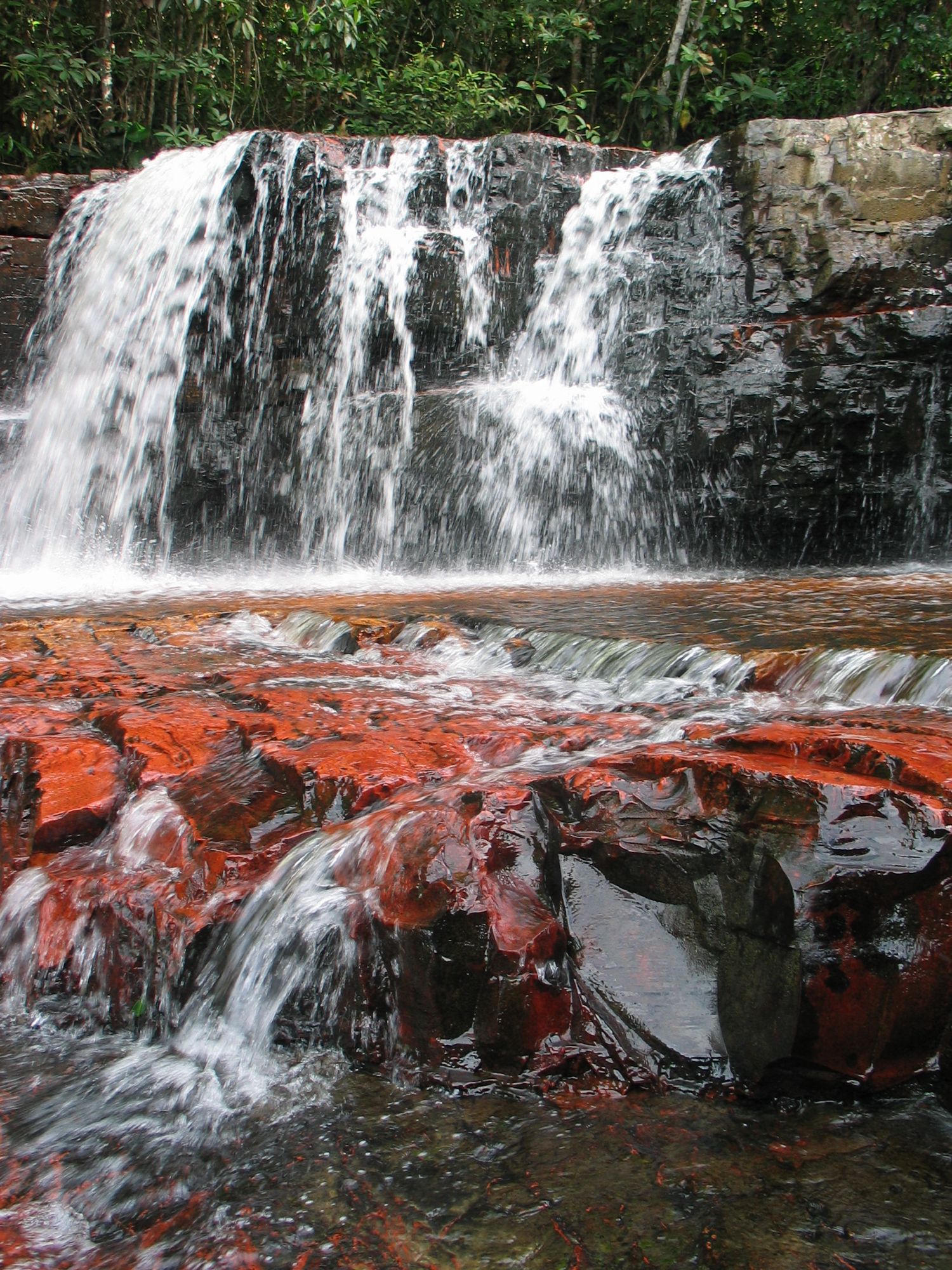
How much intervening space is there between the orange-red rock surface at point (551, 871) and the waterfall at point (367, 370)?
455 centimetres

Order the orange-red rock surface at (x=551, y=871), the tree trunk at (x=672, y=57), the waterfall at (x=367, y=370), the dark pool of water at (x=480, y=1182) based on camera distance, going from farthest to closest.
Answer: the tree trunk at (x=672, y=57), the waterfall at (x=367, y=370), the orange-red rock surface at (x=551, y=871), the dark pool of water at (x=480, y=1182)

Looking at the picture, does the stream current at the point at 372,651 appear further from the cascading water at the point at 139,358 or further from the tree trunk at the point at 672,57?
the tree trunk at the point at 672,57

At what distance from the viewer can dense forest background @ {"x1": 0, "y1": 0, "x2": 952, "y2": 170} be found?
10.5 m

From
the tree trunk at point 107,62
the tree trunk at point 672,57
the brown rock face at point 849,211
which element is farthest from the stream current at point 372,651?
the tree trunk at point 672,57

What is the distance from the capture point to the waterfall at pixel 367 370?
25.1 feet

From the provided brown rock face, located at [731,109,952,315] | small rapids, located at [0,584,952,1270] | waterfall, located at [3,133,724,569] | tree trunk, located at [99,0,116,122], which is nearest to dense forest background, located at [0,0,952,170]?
tree trunk, located at [99,0,116,122]

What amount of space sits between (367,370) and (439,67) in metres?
5.14

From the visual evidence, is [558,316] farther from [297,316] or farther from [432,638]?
[432,638]

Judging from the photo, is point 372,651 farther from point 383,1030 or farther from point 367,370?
point 367,370

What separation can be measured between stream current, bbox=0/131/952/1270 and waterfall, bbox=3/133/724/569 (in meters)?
0.03

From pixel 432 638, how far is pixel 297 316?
477 cm

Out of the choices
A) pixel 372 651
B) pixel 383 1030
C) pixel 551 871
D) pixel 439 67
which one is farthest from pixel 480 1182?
pixel 439 67

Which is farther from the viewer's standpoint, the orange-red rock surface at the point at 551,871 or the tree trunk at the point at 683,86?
the tree trunk at the point at 683,86

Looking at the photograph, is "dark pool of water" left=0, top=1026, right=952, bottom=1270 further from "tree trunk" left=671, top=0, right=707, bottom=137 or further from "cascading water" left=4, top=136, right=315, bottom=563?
"tree trunk" left=671, top=0, right=707, bottom=137
